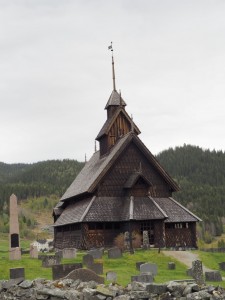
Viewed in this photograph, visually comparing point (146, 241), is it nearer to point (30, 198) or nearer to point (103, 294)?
point (103, 294)

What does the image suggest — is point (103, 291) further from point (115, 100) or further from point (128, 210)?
point (115, 100)

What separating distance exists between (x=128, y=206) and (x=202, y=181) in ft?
435

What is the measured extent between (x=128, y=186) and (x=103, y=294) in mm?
24090

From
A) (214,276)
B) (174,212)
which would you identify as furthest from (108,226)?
(214,276)

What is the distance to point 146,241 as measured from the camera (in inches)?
1436

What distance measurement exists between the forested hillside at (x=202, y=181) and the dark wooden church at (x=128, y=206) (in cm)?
5625

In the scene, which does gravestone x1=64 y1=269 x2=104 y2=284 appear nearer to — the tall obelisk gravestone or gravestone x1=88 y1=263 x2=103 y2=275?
gravestone x1=88 y1=263 x2=103 y2=275

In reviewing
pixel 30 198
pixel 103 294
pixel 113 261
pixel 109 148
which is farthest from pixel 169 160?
pixel 103 294

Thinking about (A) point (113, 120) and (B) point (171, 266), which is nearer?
(B) point (171, 266)

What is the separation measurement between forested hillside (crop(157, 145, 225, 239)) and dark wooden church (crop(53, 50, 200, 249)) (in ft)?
185

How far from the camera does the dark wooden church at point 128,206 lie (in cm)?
3766

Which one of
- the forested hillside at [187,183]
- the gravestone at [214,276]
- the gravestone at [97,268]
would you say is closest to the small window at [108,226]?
the gravestone at [97,268]

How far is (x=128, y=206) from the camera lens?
38.2 m

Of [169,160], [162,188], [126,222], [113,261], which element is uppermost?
[169,160]
